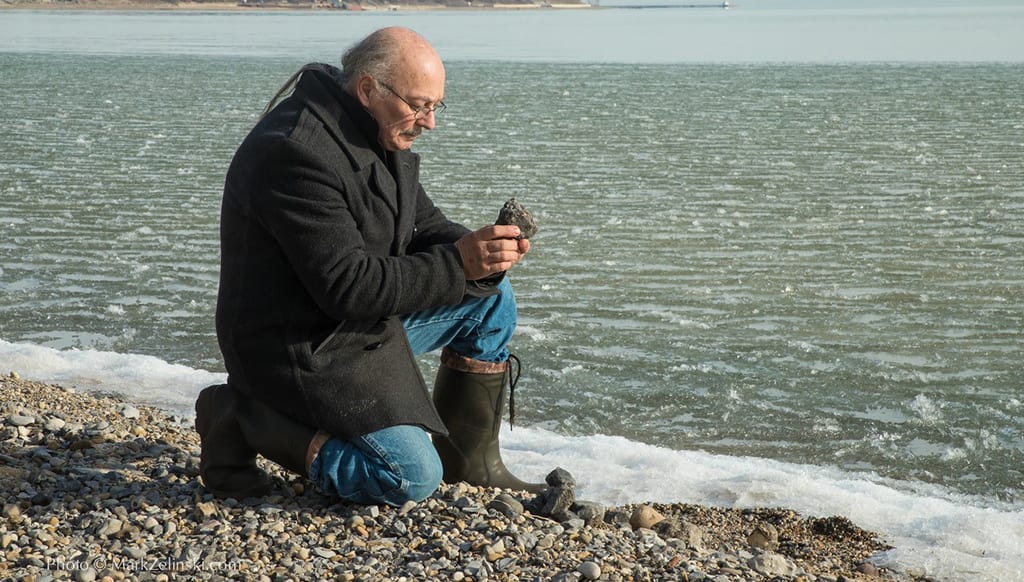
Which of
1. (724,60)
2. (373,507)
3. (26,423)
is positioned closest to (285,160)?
(373,507)

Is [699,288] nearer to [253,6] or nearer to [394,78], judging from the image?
[394,78]

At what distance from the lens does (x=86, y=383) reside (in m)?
6.28

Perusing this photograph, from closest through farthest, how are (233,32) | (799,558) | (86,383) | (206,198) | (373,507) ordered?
(373,507)
(799,558)
(86,383)
(206,198)
(233,32)

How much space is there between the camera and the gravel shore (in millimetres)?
3547

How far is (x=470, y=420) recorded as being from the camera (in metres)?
4.45

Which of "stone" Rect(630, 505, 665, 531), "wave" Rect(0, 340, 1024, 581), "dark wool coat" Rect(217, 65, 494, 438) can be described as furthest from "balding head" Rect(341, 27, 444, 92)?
"wave" Rect(0, 340, 1024, 581)

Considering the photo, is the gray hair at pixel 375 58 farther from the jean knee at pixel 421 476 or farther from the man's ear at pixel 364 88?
the jean knee at pixel 421 476

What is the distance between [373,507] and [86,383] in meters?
2.95

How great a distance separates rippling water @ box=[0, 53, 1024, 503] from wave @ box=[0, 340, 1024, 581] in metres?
0.29

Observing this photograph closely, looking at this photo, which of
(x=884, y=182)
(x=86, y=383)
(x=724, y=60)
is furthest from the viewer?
(x=724, y=60)

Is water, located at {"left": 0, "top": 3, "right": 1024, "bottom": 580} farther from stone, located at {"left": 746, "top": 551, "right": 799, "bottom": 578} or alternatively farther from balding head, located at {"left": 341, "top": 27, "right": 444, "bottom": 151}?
balding head, located at {"left": 341, "top": 27, "right": 444, "bottom": 151}

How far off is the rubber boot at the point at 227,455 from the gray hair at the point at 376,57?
113 centimetres

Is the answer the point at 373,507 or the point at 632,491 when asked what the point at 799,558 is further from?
the point at 373,507

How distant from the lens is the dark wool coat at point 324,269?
141 inches
